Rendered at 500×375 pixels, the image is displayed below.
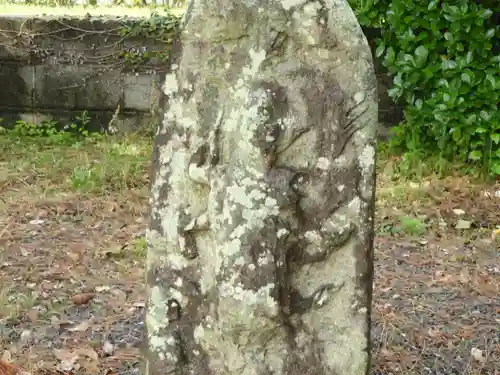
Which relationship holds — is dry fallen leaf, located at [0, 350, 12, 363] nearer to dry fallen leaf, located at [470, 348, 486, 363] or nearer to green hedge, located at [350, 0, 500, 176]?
dry fallen leaf, located at [470, 348, 486, 363]

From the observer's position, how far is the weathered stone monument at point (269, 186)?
265 centimetres

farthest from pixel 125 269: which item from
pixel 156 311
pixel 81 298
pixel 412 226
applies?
pixel 156 311

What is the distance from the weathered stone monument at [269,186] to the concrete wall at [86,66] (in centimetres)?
514

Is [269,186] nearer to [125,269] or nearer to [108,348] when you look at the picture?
[108,348]

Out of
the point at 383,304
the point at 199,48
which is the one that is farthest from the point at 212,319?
the point at 383,304

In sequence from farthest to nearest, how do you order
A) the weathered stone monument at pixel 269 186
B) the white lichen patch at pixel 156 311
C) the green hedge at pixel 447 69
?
1. the green hedge at pixel 447 69
2. the white lichen patch at pixel 156 311
3. the weathered stone monument at pixel 269 186

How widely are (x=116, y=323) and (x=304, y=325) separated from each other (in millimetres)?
1828

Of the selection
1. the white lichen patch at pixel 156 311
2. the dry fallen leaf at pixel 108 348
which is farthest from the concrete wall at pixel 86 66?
the white lichen patch at pixel 156 311

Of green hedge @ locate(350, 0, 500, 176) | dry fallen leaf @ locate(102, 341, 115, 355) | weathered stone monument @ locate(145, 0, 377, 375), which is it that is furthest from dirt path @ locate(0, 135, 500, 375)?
weathered stone monument @ locate(145, 0, 377, 375)

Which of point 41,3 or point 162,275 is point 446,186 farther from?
point 41,3

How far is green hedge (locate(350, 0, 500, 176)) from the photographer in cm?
A: 636

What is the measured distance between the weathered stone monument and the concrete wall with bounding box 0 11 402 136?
5.14 metres

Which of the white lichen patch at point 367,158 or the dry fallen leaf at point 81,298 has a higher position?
the white lichen patch at point 367,158

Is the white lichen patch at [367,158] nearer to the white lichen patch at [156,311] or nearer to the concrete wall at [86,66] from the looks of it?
the white lichen patch at [156,311]
